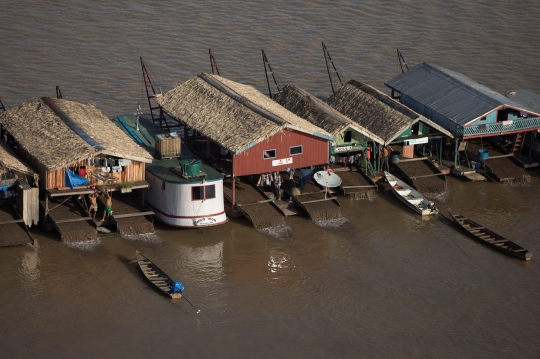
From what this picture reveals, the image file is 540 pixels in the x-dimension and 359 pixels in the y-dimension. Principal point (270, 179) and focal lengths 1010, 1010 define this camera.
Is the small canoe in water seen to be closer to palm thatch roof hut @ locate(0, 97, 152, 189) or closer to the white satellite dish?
the white satellite dish

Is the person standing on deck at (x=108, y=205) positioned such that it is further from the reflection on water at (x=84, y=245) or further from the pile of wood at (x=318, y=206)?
the pile of wood at (x=318, y=206)

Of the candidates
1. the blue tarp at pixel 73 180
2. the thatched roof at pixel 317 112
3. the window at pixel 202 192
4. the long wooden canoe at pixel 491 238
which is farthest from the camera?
the thatched roof at pixel 317 112

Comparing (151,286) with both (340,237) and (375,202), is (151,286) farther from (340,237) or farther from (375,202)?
(375,202)

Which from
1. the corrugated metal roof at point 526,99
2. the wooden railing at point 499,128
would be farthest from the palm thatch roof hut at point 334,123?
the corrugated metal roof at point 526,99

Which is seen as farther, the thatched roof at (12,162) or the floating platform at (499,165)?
the floating platform at (499,165)

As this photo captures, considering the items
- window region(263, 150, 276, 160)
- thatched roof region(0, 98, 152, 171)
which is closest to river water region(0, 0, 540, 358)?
window region(263, 150, 276, 160)

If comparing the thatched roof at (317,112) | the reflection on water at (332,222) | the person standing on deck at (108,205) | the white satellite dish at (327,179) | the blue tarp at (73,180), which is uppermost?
the thatched roof at (317,112)
